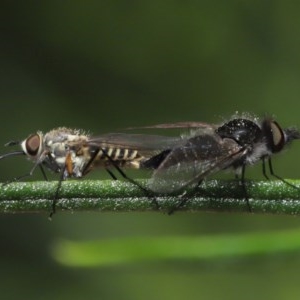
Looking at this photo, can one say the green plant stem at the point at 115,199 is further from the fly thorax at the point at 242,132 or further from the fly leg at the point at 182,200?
the fly thorax at the point at 242,132

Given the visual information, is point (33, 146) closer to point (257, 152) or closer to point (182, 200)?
point (257, 152)

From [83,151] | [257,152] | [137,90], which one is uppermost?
[257,152]

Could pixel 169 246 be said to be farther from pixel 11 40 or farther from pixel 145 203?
pixel 11 40

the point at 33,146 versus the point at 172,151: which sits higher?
the point at 172,151

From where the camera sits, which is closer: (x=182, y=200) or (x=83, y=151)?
(x=182, y=200)

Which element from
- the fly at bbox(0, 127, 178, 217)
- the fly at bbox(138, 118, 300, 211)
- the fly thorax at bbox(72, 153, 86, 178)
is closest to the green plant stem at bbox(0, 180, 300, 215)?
the fly at bbox(138, 118, 300, 211)

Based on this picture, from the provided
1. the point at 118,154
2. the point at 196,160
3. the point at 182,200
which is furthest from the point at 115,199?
the point at 118,154

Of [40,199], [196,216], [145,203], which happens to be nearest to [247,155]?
[145,203]
